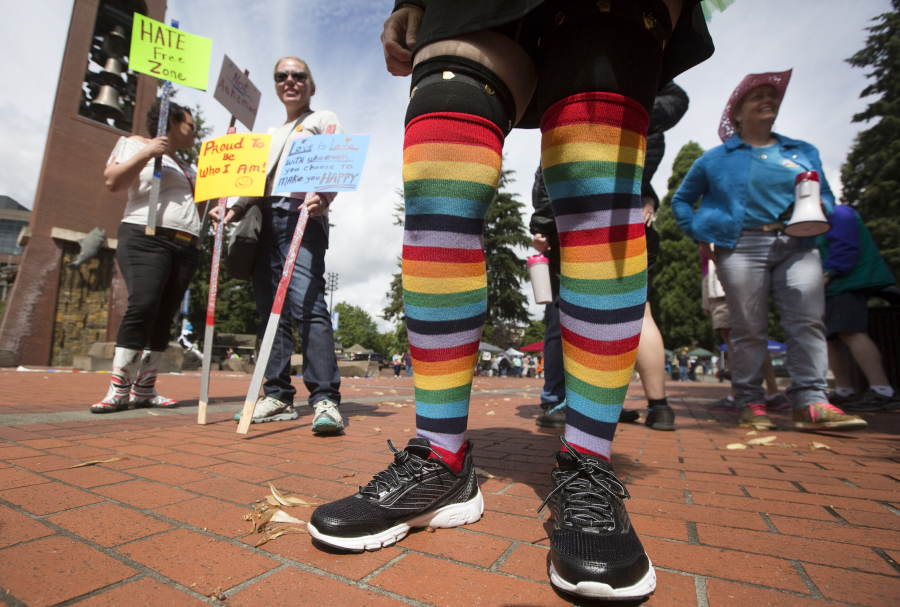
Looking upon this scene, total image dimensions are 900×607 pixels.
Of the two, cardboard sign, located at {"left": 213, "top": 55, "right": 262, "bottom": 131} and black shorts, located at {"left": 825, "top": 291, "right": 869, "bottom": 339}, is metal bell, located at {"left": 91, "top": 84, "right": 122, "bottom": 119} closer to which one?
cardboard sign, located at {"left": 213, "top": 55, "right": 262, "bottom": 131}

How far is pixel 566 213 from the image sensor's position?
125cm

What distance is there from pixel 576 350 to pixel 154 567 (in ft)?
3.29

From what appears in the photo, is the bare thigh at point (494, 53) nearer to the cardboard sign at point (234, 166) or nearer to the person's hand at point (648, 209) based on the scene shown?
the person's hand at point (648, 209)

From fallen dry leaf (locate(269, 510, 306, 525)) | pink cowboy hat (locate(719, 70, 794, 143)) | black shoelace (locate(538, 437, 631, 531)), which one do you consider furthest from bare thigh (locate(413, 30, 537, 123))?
pink cowboy hat (locate(719, 70, 794, 143))

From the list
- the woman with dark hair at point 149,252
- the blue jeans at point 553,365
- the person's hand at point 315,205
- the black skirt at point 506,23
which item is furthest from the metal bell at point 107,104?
the black skirt at point 506,23

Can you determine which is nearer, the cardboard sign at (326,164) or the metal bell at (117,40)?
the cardboard sign at (326,164)

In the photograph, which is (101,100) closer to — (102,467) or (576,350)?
(102,467)

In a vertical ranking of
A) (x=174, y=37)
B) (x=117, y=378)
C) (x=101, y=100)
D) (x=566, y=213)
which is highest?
(x=101, y=100)

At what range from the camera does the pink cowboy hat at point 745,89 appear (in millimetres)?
3125

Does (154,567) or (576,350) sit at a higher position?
(576,350)

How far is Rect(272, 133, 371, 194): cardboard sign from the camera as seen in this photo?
271 centimetres

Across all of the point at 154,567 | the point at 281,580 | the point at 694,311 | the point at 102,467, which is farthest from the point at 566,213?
the point at 694,311

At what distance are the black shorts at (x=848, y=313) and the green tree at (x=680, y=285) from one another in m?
27.5

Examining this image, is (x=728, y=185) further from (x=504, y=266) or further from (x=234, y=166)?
(x=504, y=266)
